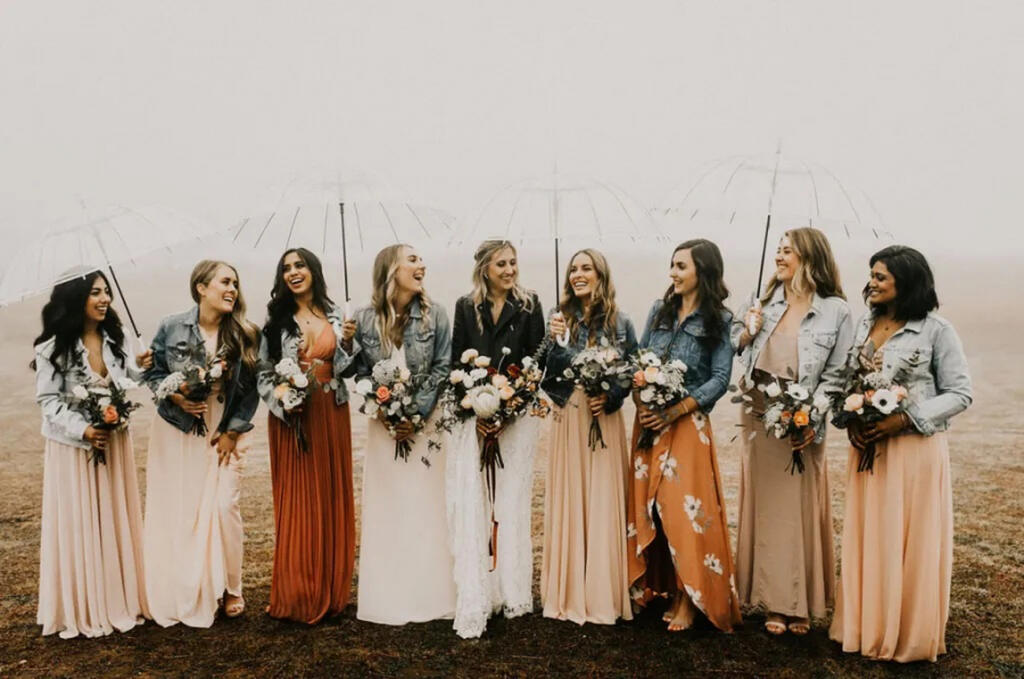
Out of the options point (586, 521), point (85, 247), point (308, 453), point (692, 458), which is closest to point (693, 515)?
point (692, 458)

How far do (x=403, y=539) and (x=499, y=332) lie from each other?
4.84ft

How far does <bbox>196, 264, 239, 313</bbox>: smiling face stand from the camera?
5398 mm

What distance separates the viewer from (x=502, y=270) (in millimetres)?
5324

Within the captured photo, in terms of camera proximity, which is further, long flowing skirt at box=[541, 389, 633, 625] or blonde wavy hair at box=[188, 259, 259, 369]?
blonde wavy hair at box=[188, 259, 259, 369]

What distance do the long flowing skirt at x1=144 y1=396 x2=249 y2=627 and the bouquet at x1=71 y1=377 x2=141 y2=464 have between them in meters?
0.24

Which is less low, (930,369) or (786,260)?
(786,260)

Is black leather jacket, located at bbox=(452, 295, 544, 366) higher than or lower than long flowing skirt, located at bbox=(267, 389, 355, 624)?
higher

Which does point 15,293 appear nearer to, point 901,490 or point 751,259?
point 901,490

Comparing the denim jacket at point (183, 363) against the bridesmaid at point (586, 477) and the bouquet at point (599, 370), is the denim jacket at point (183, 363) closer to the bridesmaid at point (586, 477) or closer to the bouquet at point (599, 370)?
the bridesmaid at point (586, 477)

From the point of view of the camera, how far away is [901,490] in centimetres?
464

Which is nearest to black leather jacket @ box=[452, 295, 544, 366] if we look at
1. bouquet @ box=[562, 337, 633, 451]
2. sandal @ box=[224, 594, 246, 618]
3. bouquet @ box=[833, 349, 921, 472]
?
bouquet @ box=[562, 337, 633, 451]

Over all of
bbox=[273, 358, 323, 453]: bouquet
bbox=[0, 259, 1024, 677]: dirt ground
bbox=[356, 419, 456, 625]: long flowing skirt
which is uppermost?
bbox=[273, 358, 323, 453]: bouquet

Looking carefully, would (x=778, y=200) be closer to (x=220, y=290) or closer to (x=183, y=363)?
(x=220, y=290)

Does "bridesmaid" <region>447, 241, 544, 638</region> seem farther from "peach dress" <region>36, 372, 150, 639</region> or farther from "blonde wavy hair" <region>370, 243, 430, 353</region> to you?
"peach dress" <region>36, 372, 150, 639</region>
